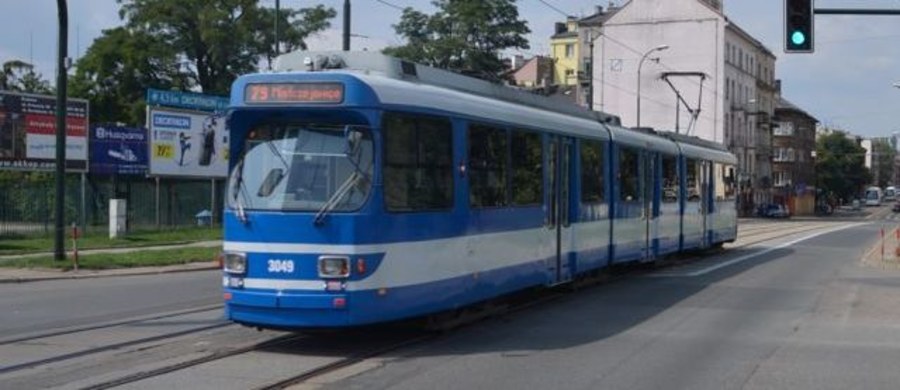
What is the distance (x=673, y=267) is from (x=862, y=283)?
4.50m

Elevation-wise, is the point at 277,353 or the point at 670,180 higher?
the point at 670,180

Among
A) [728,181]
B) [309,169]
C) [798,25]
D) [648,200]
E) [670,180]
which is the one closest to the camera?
[309,169]

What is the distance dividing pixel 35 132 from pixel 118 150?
237 inches

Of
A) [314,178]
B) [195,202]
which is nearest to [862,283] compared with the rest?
[314,178]

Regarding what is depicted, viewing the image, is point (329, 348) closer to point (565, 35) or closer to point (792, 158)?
point (792, 158)

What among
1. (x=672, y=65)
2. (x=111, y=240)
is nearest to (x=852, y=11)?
(x=111, y=240)

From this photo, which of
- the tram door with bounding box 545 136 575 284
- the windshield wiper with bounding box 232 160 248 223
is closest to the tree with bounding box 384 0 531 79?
the tram door with bounding box 545 136 575 284

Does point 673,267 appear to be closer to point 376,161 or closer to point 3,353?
point 376,161

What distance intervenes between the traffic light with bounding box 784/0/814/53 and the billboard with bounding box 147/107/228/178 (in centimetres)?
2188

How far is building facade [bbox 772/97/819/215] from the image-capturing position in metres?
116

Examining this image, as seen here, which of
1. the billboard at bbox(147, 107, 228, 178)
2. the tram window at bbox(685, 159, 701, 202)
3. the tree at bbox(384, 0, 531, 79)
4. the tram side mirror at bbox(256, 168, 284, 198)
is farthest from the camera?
the tree at bbox(384, 0, 531, 79)

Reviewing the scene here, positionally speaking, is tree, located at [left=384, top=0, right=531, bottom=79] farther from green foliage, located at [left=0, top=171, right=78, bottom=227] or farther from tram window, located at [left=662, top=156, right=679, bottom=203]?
tram window, located at [left=662, top=156, right=679, bottom=203]

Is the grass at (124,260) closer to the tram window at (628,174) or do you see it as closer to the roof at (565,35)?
the tram window at (628,174)

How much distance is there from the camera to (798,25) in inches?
772
